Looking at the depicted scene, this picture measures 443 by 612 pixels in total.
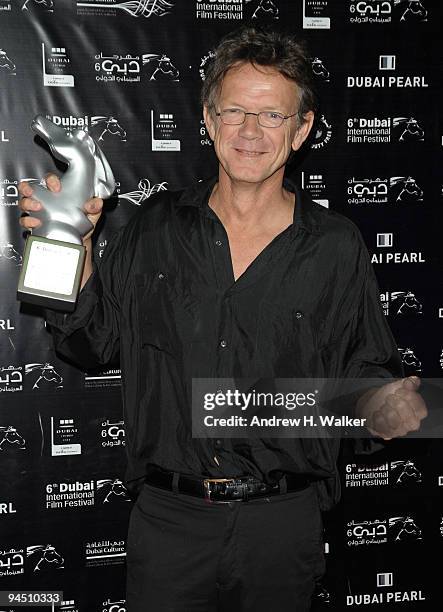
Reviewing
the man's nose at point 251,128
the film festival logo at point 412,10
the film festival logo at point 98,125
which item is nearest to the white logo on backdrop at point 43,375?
the film festival logo at point 98,125

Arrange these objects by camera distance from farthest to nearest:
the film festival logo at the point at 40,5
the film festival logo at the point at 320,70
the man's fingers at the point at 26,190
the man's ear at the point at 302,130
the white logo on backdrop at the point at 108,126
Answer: the film festival logo at the point at 320,70 → the white logo on backdrop at the point at 108,126 → the film festival logo at the point at 40,5 → the man's ear at the point at 302,130 → the man's fingers at the point at 26,190

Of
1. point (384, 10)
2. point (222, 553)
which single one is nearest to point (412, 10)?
Answer: point (384, 10)

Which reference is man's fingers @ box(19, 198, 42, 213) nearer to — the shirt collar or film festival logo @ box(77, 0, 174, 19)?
the shirt collar

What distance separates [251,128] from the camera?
1.67 metres

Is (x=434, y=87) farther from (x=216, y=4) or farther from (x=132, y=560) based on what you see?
(x=132, y=560)

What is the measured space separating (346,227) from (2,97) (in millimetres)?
1382

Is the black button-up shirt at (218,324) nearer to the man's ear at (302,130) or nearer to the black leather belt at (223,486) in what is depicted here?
the black leather belt at (223,486)

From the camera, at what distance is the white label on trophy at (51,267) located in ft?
5.13

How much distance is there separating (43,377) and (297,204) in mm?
1275

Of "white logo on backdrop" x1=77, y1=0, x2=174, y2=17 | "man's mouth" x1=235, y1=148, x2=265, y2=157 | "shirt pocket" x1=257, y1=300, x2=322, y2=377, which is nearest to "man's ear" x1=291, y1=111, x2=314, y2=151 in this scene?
"man's mouth" x1=235, y1=148, x2=265, y2=157

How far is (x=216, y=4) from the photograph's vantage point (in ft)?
8.57

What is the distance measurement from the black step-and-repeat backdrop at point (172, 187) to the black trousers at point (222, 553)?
98 cm

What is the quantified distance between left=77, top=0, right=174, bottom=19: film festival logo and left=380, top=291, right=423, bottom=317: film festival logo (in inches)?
52.6

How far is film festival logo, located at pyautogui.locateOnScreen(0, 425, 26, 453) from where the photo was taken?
8.57 ft
